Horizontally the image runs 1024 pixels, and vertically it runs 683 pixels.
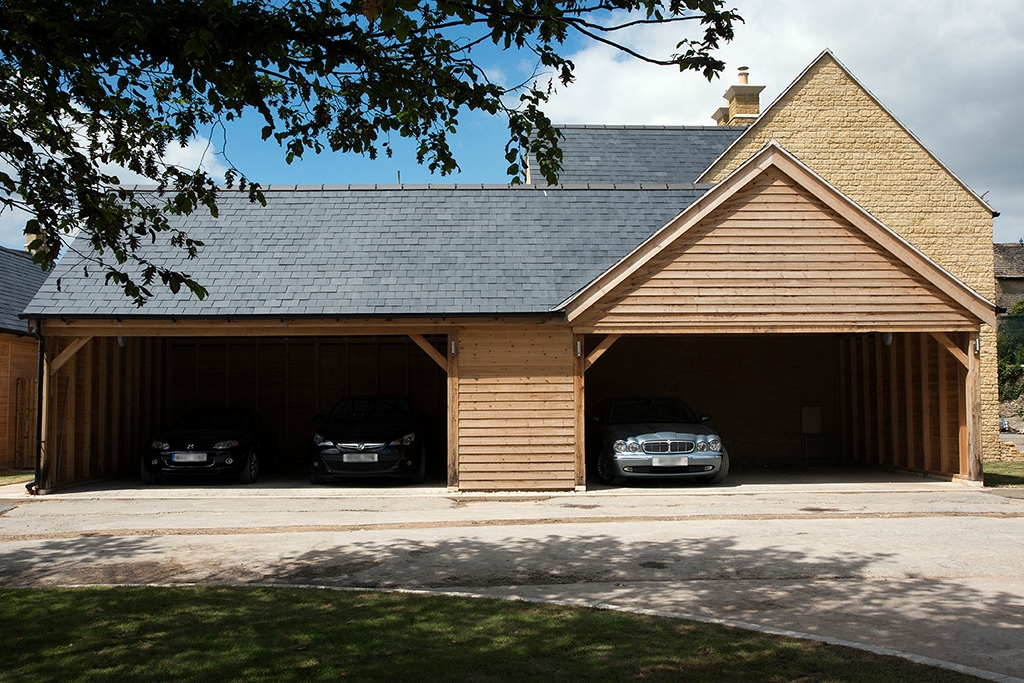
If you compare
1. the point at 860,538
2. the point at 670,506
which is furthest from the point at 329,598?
the point at 670,506

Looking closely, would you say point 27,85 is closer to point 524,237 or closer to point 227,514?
point 227,514

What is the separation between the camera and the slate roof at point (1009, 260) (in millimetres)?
45688

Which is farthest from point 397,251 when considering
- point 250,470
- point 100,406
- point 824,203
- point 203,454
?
point 824,203

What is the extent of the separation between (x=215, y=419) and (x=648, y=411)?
7.99 m

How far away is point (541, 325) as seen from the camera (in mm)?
14203

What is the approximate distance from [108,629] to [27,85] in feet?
15.8

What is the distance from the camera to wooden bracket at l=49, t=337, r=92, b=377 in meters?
14.0

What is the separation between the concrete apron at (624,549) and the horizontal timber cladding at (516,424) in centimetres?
60

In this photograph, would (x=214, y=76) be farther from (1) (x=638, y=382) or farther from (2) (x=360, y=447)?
(1) (x=638, y=382)

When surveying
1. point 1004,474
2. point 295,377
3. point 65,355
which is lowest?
point 1004,474

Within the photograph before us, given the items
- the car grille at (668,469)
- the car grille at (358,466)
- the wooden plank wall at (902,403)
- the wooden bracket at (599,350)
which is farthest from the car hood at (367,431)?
the wooden plank wall at (902,403)

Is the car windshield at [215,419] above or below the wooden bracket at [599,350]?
below

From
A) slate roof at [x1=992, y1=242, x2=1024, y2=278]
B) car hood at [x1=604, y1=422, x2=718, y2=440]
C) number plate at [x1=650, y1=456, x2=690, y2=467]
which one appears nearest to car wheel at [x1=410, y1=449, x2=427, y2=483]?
car hood at [x1=604, y1=422, x2=718, y2=440]

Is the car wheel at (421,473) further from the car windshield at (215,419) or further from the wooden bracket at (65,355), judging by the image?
the wooden bracket at (65,355)
